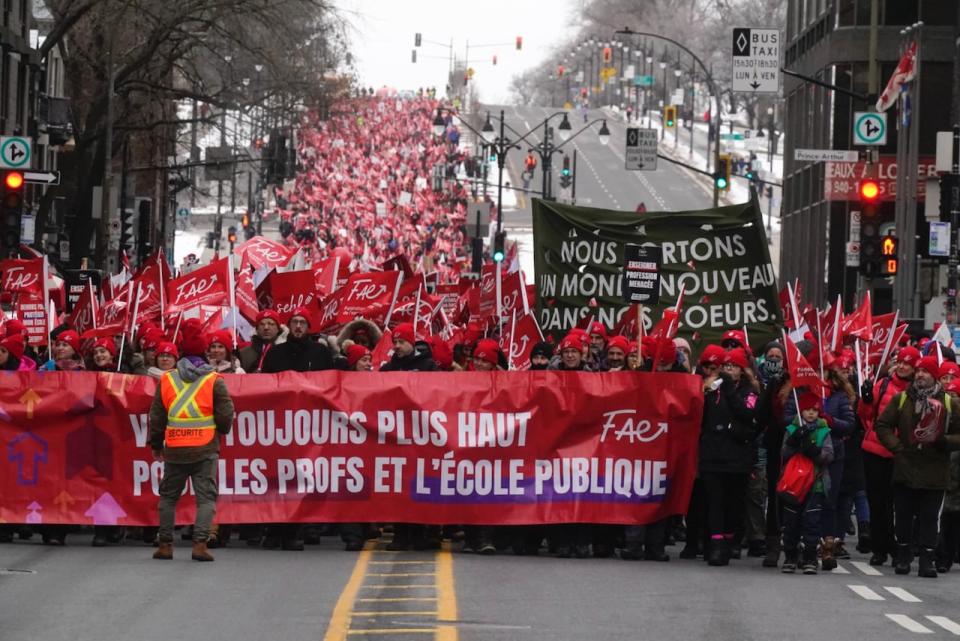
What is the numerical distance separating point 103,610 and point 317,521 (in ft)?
13.3

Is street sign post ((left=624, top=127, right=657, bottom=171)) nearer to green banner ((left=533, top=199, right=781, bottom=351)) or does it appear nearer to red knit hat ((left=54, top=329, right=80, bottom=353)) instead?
green banner ((left=533, top=199, right=781, bottom=351))

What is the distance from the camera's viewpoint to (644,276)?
17859 mm

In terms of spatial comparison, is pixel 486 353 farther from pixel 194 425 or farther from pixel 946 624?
pixel 946 624

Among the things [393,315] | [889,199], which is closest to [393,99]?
[889,199]

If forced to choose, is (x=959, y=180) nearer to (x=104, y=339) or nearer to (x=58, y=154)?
(x=104, y=339)

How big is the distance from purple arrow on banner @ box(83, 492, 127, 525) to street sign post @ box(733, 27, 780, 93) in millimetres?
24384

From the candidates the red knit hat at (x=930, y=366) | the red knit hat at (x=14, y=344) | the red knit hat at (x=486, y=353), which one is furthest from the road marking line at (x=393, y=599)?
the red knit hat at (x=14, y=344)

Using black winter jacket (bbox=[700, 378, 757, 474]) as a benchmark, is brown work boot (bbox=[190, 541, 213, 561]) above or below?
below

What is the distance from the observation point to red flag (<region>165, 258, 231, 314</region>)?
1978 centimetres

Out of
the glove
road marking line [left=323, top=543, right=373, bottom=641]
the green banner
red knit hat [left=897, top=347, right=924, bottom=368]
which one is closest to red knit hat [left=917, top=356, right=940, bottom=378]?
red knit hat [left=897, top=347, right=924, bottom=368]

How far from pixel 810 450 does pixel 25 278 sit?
8851 millimetres

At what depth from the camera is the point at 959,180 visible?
30.9 m

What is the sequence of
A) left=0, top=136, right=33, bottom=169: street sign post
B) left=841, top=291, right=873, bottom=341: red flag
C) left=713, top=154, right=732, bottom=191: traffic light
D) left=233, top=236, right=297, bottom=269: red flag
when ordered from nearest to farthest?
left=841, top=291, right=873, bottom=341: red flag → left=233, top=236, right=297, bottom=269: red flag → left=0, top=136, right=33, bottom=169: street sign post → left=713, top=154, right=732, bottom=191: traffic light

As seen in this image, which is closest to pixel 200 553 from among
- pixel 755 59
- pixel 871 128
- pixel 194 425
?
pixel 194 425
